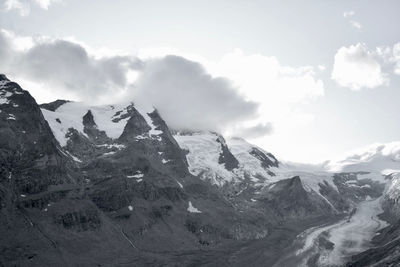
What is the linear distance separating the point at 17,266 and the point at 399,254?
535ft

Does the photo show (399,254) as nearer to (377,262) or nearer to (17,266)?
(377,262)

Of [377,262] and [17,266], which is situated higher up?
[17,266]

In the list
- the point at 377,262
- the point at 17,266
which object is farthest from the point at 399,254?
the point at 17,266

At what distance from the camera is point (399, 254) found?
629 feet

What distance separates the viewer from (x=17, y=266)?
655 feet

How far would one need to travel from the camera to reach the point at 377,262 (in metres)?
195

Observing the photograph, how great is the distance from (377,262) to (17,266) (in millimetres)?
155109

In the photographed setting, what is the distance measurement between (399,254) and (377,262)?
9.62 m

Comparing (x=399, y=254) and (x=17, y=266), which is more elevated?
(x=17, y=266)
